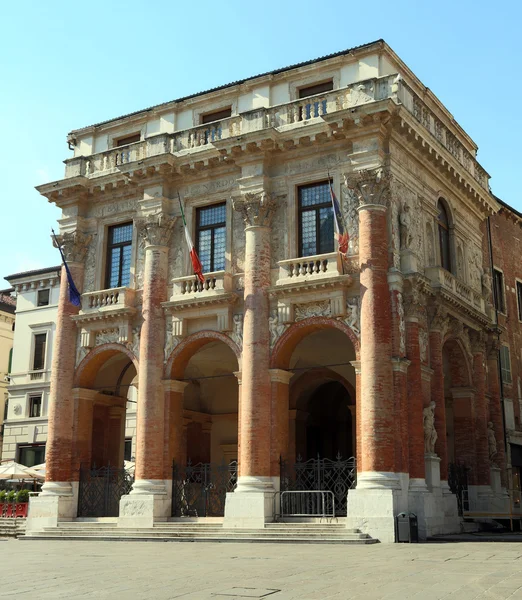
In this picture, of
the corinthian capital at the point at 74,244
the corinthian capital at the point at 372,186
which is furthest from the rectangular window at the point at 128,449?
the corinthian capital at the point at 372,186

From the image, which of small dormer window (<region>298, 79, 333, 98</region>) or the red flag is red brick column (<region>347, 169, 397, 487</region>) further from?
the red flag

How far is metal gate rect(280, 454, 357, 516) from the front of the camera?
78.2 ft

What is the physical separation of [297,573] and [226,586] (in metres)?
2.02

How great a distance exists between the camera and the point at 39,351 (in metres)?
42.0

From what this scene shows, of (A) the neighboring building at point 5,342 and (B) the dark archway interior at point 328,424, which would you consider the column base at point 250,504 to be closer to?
(B) the dark archway interior at point 328,424

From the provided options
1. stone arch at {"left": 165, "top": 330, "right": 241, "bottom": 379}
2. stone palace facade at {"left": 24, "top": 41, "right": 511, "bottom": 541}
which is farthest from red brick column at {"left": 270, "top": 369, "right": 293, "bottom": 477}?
stone arch at {"left": 165, "top": 330, "right": 241, "bottom": 379}

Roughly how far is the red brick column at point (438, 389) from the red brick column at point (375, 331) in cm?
280

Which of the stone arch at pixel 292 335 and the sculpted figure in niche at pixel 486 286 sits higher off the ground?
the sculpted figure in niche at pixel 486 286

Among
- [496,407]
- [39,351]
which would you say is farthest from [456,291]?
[39,351]

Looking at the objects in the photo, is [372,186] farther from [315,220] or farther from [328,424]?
[328,424]

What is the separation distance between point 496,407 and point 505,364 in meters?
3.16

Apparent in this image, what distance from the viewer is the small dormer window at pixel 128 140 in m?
31.4

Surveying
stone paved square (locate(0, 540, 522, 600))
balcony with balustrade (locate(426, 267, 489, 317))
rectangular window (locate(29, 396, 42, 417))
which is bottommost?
stone paved square (locate(0, 540, 522, 600))

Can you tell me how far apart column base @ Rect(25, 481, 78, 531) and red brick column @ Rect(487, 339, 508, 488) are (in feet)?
51.6
